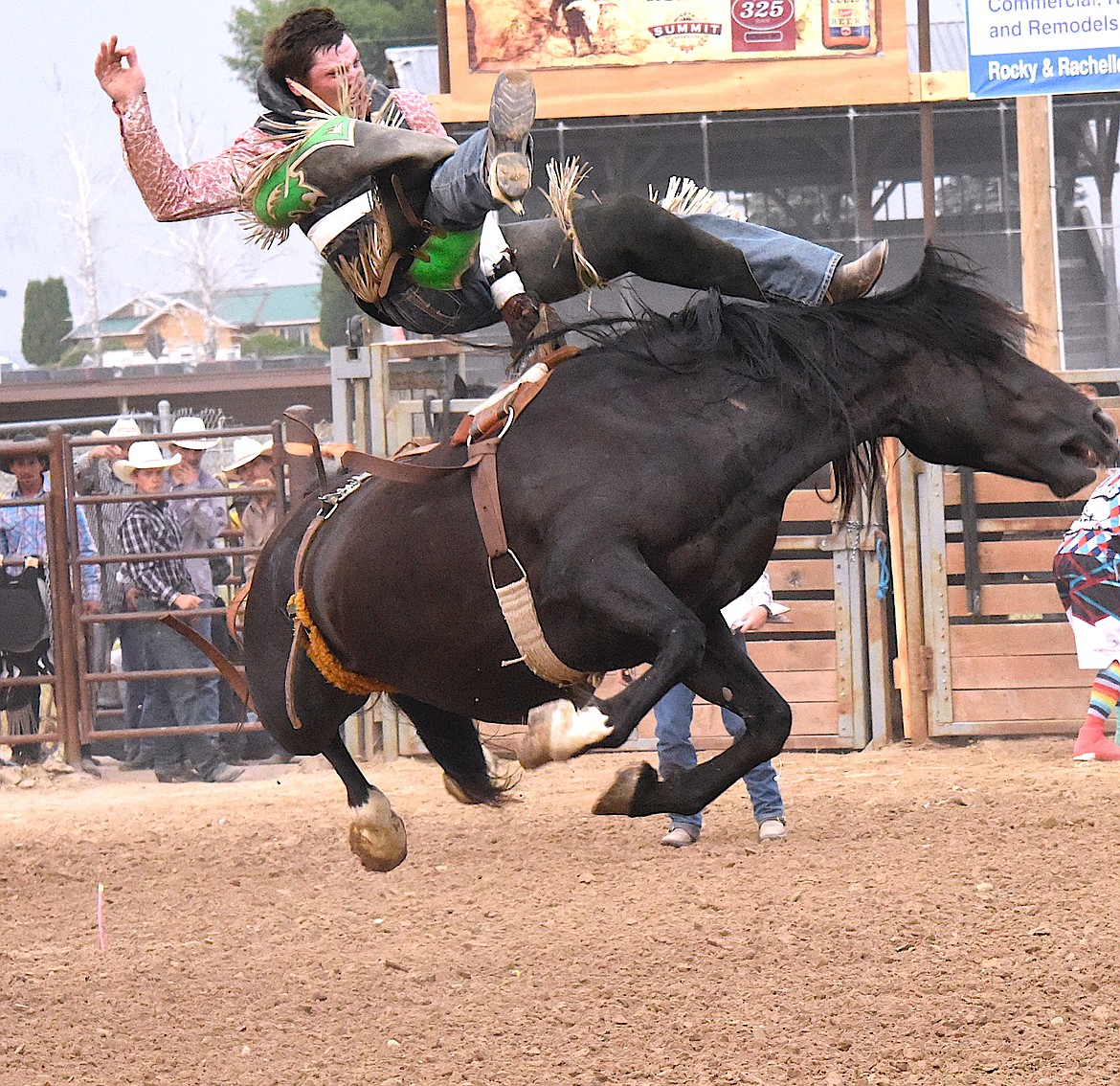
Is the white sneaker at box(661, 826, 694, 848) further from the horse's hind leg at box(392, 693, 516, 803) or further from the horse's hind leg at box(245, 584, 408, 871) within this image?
the horse's hind leg at box(245, 584, 408, 871)

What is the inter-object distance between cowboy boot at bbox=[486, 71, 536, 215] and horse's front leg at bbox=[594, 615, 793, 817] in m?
1.20

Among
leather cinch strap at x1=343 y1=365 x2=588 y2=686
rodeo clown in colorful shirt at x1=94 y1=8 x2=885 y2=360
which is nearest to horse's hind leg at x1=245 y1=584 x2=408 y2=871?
leather cinch strap at x1=343 y1=365 x2=588 y2=686

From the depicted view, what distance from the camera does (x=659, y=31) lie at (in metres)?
14.3

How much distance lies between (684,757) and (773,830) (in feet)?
1.65

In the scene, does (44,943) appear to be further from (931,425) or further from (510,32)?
(510,32)

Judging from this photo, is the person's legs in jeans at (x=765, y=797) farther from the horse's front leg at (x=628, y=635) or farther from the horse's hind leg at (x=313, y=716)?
the horse's front leg at (x=628, y=635)

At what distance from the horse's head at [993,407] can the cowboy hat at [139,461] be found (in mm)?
6322

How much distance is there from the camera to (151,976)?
492 centimetres

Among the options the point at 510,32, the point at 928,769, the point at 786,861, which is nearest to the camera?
the point at 786,861

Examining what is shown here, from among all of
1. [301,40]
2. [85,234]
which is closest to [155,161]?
[301,40]

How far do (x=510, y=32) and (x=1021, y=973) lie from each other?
1142 cm

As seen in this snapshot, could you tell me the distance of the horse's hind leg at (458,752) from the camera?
4891mm

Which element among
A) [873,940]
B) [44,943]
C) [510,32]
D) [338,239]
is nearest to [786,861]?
[873,940]

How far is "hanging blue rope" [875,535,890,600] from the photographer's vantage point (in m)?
8.90
